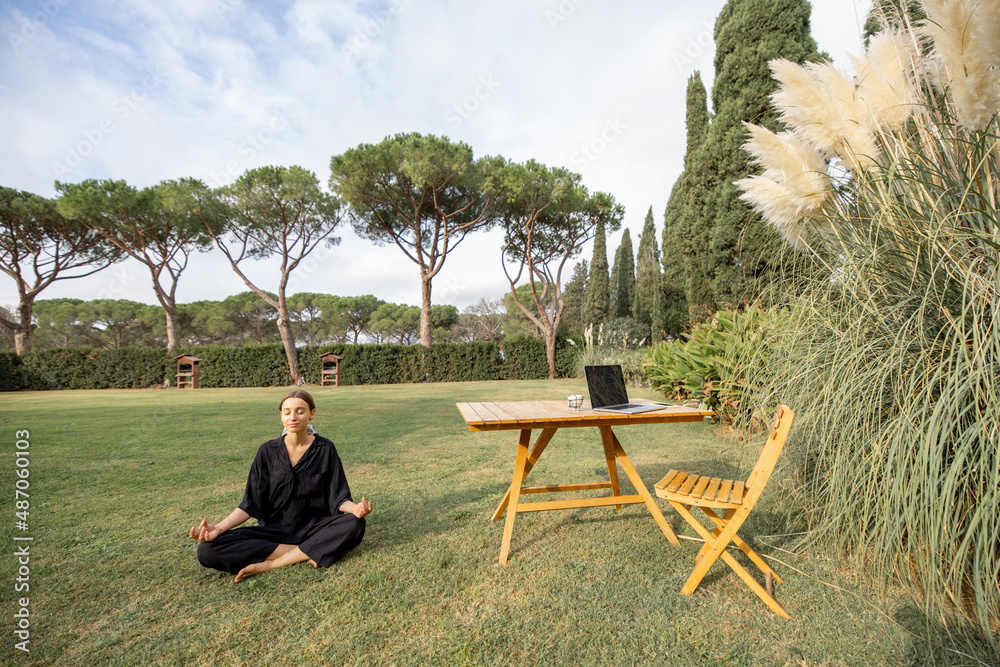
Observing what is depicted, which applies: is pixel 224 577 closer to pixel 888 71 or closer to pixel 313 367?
pixel 888 71

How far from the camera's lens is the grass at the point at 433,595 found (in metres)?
1.74

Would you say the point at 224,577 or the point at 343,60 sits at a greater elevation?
the point at 343,60

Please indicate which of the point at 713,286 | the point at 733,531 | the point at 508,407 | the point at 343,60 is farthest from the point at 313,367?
the point at 733,531

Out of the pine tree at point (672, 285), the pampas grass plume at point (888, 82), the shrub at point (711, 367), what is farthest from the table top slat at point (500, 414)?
the pine tree at point (672, 285)

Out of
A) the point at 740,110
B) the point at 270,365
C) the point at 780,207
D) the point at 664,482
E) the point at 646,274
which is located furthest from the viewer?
the point at 646,274

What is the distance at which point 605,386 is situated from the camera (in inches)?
119

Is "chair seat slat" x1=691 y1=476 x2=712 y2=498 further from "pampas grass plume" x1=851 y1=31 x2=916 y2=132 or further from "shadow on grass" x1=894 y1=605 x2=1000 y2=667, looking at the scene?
"pampas grass plume" x1=851 y1=31 x2=916 y2=132

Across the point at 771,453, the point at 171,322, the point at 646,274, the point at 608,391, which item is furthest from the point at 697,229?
the point at 171,322

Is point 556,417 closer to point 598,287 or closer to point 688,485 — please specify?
point 688,485

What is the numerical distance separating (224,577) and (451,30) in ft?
22.5

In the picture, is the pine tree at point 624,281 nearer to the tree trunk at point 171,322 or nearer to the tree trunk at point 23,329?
the tree trunk at point 171,322

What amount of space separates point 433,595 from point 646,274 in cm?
2462

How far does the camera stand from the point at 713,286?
9086 mm

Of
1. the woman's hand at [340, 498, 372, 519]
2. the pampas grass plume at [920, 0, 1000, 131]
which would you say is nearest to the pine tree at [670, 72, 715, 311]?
the pampas grass plume at [920, 0, 1000, 131]
